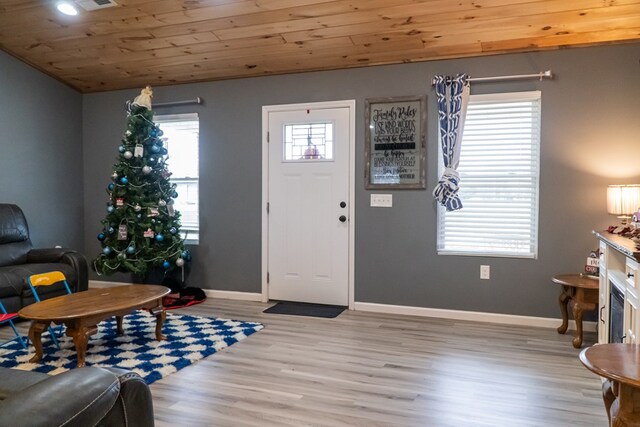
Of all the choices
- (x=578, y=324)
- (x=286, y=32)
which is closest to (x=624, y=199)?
(x=578, y=324)

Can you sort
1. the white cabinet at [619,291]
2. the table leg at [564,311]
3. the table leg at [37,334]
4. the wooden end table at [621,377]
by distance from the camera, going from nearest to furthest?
the wooden end table at [621,377]
the white cabinet at [619,291]
the table leg at [37,334]
the table leg at [564,311]

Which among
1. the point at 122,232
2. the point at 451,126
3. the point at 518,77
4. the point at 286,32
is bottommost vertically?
the point at 122,232

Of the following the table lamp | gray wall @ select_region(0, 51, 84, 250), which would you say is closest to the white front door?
the table lamp

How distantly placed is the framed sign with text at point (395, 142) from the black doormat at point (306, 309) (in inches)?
49.6

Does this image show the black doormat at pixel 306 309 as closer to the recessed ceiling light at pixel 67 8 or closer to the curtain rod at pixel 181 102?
the curtain rod at pixel 181 102

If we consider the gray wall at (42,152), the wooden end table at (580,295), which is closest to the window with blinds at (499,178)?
the wooden end table at (580,295)

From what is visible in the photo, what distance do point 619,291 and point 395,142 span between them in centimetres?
243

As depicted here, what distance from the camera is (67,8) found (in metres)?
4.06

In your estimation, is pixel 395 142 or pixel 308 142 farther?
pixel 308 142

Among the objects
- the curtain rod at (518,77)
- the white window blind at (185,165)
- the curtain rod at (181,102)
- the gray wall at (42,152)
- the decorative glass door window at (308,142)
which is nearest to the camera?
the curtain rod at (518,77)

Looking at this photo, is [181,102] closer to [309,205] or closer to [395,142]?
[309,205]

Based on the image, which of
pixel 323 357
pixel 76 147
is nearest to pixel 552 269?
pixel 323 357

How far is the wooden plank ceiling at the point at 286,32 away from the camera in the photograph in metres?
3.65

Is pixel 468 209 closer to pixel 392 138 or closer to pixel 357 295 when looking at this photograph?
pixel 392 138
